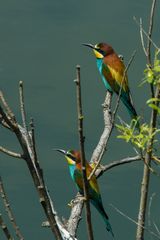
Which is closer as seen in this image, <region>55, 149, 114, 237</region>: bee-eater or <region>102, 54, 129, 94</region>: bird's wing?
<region>55, 149, 114, 237</region>: bee-eater

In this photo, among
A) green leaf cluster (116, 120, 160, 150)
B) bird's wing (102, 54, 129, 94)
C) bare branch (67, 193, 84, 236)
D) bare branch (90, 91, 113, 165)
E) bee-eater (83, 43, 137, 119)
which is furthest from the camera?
bird's wing (102, 54, 129, 94)

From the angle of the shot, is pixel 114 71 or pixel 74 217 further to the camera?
pixel 114 71

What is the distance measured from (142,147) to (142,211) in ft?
0.33

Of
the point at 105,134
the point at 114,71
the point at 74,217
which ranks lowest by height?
the point at 74,217

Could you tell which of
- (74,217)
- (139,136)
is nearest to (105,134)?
(74,217)

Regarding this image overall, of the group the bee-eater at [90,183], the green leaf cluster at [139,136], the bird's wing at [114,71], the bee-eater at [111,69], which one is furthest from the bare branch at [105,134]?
the green leaf cluster at [139,136]

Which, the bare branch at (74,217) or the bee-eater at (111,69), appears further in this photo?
the bee-eater at (111,69)

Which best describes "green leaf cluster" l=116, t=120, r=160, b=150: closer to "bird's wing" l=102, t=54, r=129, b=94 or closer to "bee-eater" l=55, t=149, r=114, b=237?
"bee-eater" l=55, t=149, r=114, b=237

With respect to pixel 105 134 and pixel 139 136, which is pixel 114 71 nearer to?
pixel 105 134

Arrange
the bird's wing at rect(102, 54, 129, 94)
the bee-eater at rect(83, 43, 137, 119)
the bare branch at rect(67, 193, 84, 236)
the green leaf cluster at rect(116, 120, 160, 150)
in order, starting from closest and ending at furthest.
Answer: the green leaf cluster at rect(116, 120, 160, 150)
the bare branch at rect(67, 193, 84, 236)
the bee-eater at rect(83, 43, 137, 119)
the bird's wing at rect(102, 54, 129, 94)

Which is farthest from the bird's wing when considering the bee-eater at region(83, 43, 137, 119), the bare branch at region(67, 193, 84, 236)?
the bare branch at region(67, 193, 84, 236)

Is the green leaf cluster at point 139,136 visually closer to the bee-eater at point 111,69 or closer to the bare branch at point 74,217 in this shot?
the bare branch at point 74,217

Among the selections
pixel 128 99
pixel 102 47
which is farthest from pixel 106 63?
pixel 128 99

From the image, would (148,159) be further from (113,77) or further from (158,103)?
(113,77)
